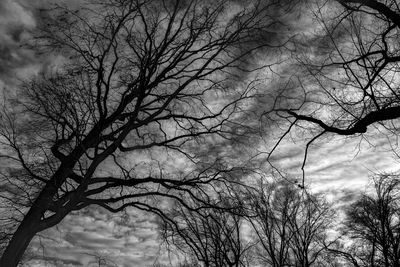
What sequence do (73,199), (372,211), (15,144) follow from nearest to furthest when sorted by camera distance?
(73,199)
(15,144)
(372,211)

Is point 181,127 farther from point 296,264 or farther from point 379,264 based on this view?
point 379,264

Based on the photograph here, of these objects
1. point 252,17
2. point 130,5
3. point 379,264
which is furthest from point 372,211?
point 130,5

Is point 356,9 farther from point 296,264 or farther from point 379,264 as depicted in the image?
point 379,264

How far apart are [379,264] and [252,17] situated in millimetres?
27036

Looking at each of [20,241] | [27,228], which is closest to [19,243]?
[20,241]

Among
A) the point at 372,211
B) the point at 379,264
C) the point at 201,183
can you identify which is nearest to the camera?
the point at 201,183

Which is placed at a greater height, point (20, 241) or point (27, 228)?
point (27, 228)

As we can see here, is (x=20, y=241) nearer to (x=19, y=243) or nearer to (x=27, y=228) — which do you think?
(x=19, y=243)

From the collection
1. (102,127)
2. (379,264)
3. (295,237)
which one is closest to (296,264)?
(295,237)

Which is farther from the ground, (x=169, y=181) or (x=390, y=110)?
(x=169, y=181)

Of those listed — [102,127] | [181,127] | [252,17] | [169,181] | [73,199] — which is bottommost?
[73,199]

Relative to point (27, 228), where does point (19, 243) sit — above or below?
below

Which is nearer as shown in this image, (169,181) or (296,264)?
(169,181)

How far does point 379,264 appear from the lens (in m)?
27.1
